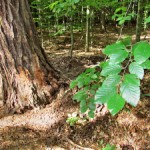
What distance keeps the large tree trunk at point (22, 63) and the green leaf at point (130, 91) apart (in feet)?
7.07

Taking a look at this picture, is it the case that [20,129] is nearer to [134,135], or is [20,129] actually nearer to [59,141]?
[59,141]

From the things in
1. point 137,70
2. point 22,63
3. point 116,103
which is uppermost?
point 137,70

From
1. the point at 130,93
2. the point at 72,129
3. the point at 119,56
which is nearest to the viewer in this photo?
the point at 130,93

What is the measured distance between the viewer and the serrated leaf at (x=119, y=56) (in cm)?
88

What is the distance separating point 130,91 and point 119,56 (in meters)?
0.17

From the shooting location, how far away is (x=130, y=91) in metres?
0.80

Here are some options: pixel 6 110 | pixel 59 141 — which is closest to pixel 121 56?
pixel 59 141

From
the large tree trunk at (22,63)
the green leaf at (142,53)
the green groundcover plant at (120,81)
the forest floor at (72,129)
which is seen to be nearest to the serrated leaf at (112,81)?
the green groundcover plant at (120,81)

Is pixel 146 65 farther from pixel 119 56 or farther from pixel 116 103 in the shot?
pixel 116 103

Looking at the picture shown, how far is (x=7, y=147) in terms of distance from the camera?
2.55 m

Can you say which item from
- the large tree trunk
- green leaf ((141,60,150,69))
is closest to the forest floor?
the large tree trunk

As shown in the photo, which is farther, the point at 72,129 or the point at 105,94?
the point at 72,129

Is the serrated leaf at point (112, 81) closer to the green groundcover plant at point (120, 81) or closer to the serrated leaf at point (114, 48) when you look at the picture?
the green groundcover plant at point (120, 81)

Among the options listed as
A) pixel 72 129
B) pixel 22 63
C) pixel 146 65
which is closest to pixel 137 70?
pixel 146 65
